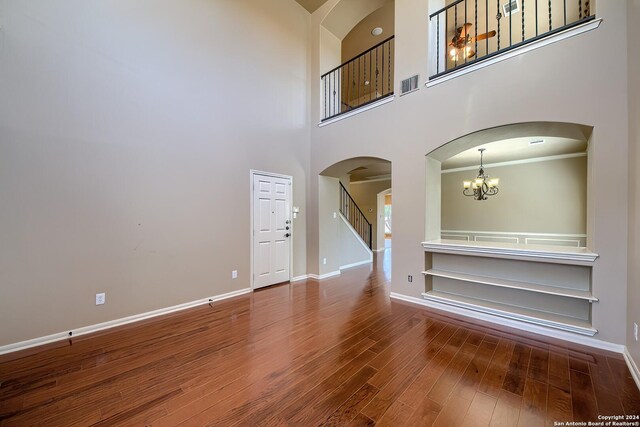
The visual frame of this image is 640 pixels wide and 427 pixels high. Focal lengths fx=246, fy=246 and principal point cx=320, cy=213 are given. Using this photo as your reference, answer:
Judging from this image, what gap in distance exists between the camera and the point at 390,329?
2.87 m

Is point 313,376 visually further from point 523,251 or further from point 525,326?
point 523,251

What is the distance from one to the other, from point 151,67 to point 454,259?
4947mm

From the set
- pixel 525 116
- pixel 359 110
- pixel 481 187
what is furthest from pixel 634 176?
pixel 481 187

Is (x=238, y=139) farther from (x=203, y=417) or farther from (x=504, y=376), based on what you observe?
(x=504, y=376)

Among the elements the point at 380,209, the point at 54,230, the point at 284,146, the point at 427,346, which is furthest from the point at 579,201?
the point at 54,230

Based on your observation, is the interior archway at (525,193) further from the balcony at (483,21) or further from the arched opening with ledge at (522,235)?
the balcony at (483,21)

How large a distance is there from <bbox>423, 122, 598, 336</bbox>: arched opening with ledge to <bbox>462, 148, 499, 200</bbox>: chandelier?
0.13 ft

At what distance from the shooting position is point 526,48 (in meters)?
2.80

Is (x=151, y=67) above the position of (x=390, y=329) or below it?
above

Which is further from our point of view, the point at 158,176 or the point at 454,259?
the point at 454,259

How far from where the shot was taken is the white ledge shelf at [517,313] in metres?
2.54

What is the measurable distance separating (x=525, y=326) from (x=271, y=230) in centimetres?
385

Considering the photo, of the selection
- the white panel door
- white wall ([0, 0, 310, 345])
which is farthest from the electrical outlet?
the white panel door

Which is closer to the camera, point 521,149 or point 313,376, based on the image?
point 313,376
